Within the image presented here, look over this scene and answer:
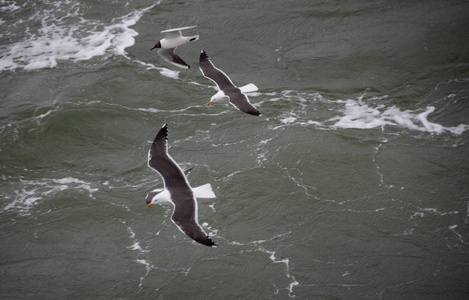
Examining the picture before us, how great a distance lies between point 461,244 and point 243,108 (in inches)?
172

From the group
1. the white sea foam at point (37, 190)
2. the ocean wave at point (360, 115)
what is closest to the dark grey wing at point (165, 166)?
the white sea foam at point (37, 190)

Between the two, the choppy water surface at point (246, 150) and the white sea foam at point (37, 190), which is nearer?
the choppy water surface at point (246, 150)

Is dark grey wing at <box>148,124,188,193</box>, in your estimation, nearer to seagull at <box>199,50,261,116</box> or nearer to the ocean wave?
seagull at <box>199,50,261,116</box>

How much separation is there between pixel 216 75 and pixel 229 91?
72cm

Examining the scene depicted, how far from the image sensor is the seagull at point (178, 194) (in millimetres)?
9391

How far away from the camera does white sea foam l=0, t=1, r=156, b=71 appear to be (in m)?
16.8

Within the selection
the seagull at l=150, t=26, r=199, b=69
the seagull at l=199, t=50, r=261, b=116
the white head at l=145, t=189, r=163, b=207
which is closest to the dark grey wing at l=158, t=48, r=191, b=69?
the seagull at l=150, t=26, r=199, b=69

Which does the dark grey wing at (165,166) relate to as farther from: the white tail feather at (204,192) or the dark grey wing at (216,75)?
the dark grey wing at (216,75)

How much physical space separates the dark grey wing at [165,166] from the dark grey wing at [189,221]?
0.50 meters

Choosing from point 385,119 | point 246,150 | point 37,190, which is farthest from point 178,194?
point 385,119

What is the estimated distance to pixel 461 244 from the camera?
35.7ft

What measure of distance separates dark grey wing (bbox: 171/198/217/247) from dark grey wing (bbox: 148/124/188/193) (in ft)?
1.63

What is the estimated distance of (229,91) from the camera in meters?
12.4

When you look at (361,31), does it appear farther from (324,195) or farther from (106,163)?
(106,163)
